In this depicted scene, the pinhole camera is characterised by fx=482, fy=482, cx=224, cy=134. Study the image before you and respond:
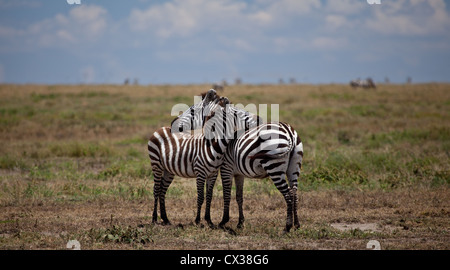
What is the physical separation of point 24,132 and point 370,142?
13.9 metres

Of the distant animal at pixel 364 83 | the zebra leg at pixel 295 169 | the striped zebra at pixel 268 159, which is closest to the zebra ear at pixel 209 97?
the striped zebra at pixel 268 159

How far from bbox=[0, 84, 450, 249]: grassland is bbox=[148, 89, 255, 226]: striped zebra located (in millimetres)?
714

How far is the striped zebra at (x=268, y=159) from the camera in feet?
25.8

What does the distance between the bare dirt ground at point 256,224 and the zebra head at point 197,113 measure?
5.83 ft

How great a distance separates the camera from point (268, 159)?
7.88 meters

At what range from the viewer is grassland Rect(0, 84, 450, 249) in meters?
7.55

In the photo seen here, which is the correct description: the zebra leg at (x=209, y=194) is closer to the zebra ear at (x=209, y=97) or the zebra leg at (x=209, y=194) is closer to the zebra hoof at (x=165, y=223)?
the zebra hoof at (x=165, y=223)

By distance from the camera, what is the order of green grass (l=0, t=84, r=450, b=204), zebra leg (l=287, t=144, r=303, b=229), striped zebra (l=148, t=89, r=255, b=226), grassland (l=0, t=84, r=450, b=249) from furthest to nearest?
green grass (l=0, t=84, r=450, b=204), striped zebra (l=148, t=89, r=255, b=226), zebra leg (l=287, t=144, r=303, b=229), grassland (l=0, t=84, r=450, b=249)

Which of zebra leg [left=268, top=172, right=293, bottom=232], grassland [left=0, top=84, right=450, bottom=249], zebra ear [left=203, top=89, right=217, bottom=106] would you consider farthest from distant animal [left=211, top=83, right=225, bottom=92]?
zebra leg [left=268, top=172, right=293, bottom=232]

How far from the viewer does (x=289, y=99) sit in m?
34.2

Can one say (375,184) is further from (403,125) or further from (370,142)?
(403,125)

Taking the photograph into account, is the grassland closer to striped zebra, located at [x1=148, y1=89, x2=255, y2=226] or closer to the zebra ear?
striped zebra, located at [x1=148, y1=89, x2=255, y2=226]

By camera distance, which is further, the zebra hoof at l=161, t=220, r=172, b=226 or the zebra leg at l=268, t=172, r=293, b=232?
the zebra hoof at l=161, t=220, r=172, b=226
